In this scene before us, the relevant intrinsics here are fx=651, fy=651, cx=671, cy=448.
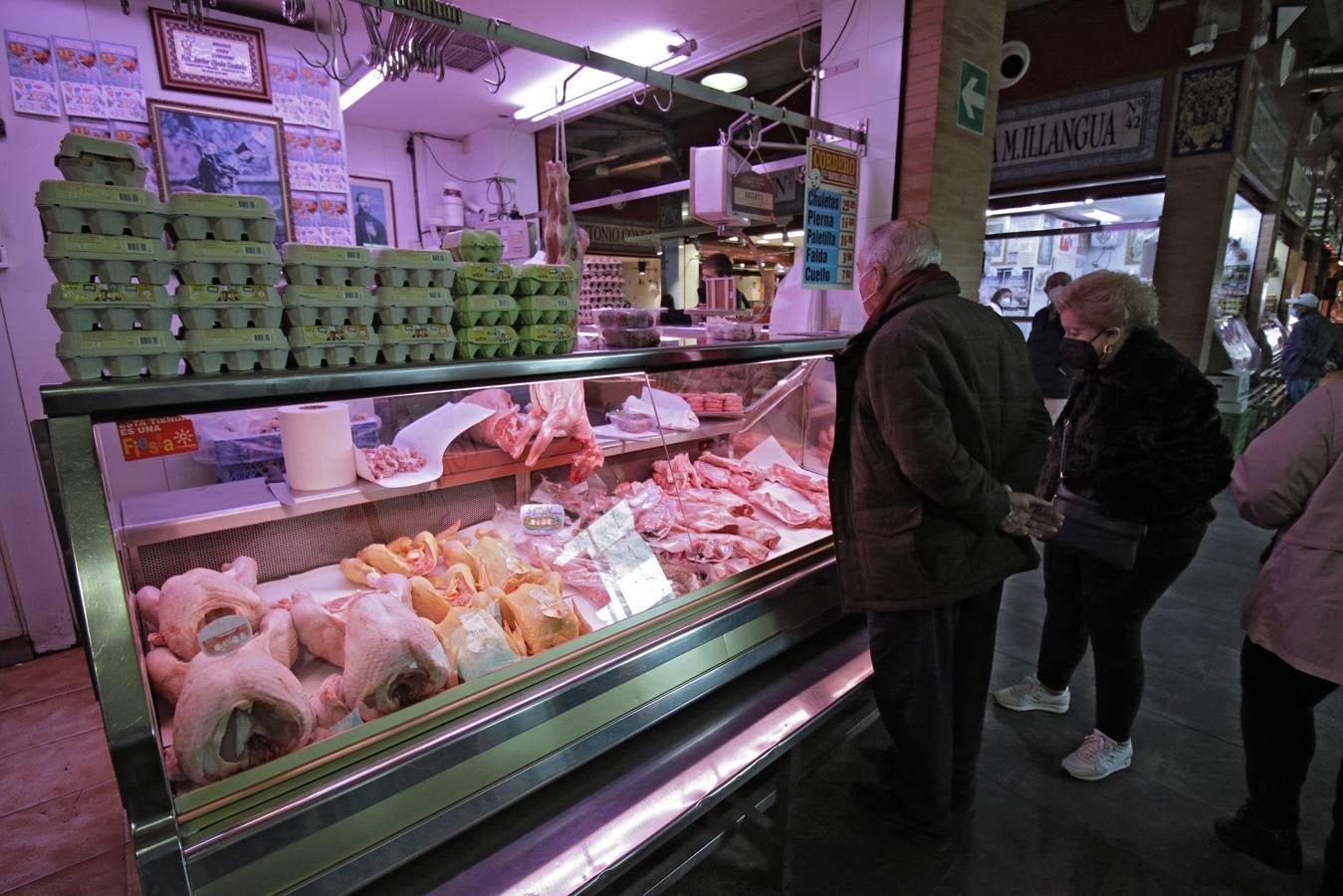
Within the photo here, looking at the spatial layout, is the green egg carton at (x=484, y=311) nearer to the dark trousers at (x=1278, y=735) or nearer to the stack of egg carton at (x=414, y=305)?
the stack of egg carton at (x=414, y=305)

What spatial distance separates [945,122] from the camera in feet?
13.4

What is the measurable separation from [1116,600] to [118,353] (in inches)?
133

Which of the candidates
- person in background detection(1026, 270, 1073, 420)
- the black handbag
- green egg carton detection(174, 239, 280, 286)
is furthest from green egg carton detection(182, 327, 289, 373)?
person in background detection(1026, 270, 1073, 420)

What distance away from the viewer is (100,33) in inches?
155

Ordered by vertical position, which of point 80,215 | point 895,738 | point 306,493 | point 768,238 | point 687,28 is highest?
point 687,28

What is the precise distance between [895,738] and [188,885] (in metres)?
2.16

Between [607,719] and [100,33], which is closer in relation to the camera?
[607,719]

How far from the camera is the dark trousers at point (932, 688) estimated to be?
2.29m

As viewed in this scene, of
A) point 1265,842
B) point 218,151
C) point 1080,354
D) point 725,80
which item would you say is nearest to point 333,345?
point 1080,354

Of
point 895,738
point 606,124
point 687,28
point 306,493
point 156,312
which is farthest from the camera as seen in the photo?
point 606,124

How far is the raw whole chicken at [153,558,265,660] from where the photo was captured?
163 cm

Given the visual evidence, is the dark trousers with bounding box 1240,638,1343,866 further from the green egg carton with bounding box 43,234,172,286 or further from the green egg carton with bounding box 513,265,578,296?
the green egg carton with bounding box 43,234,172,286

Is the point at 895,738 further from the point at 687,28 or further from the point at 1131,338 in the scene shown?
the point at 687,28

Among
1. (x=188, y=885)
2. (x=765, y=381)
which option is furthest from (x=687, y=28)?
(x=188, y=885)
